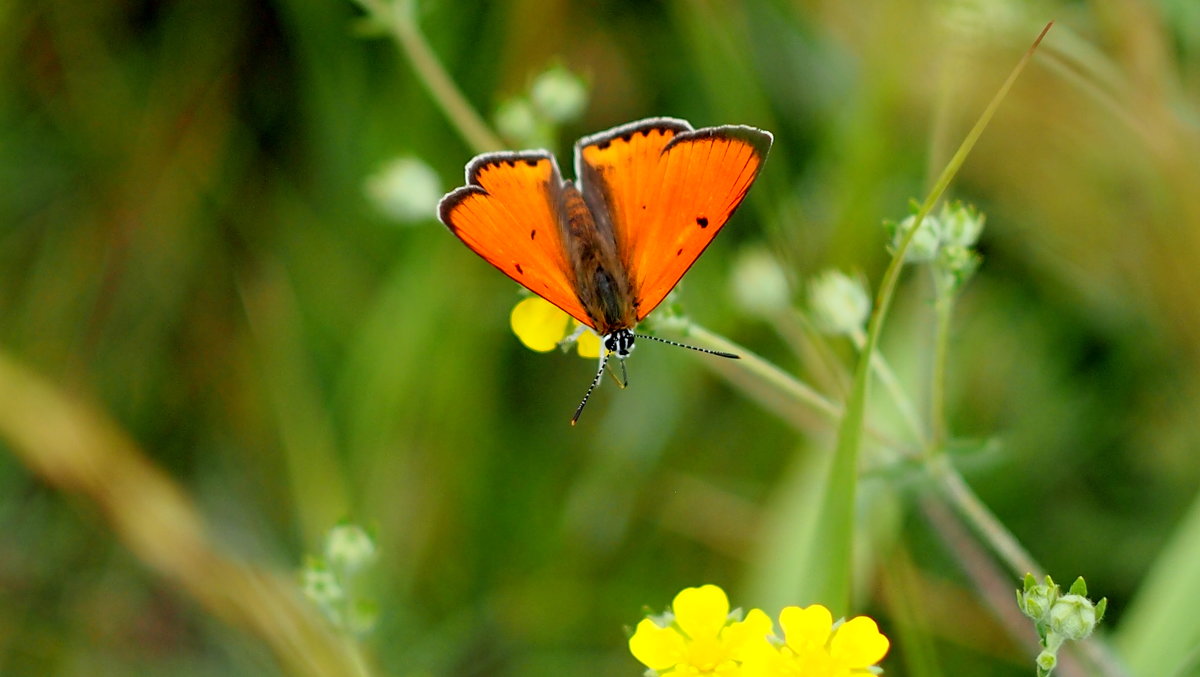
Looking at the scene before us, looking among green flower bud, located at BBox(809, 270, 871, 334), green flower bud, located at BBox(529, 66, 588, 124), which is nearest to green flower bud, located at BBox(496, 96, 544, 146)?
green flower bud, located at BBox(529, 66, 588, 124)

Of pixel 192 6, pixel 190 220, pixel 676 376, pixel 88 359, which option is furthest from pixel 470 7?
pixel 88 359

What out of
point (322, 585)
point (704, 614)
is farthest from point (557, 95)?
point (704, 614)

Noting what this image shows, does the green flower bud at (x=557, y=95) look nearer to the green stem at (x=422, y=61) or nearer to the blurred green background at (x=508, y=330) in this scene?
the green stem at (x=422, y=61)

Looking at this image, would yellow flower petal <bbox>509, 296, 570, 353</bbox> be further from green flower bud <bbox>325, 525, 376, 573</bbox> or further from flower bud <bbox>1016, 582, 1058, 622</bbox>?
flower bud <bbox>1016, 582, 1058, 622</bbox>

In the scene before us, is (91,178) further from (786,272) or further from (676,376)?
(786,272)

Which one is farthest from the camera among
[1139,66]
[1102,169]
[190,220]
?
[190,220]

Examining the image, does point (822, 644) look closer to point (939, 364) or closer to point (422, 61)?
point (939, 364)
